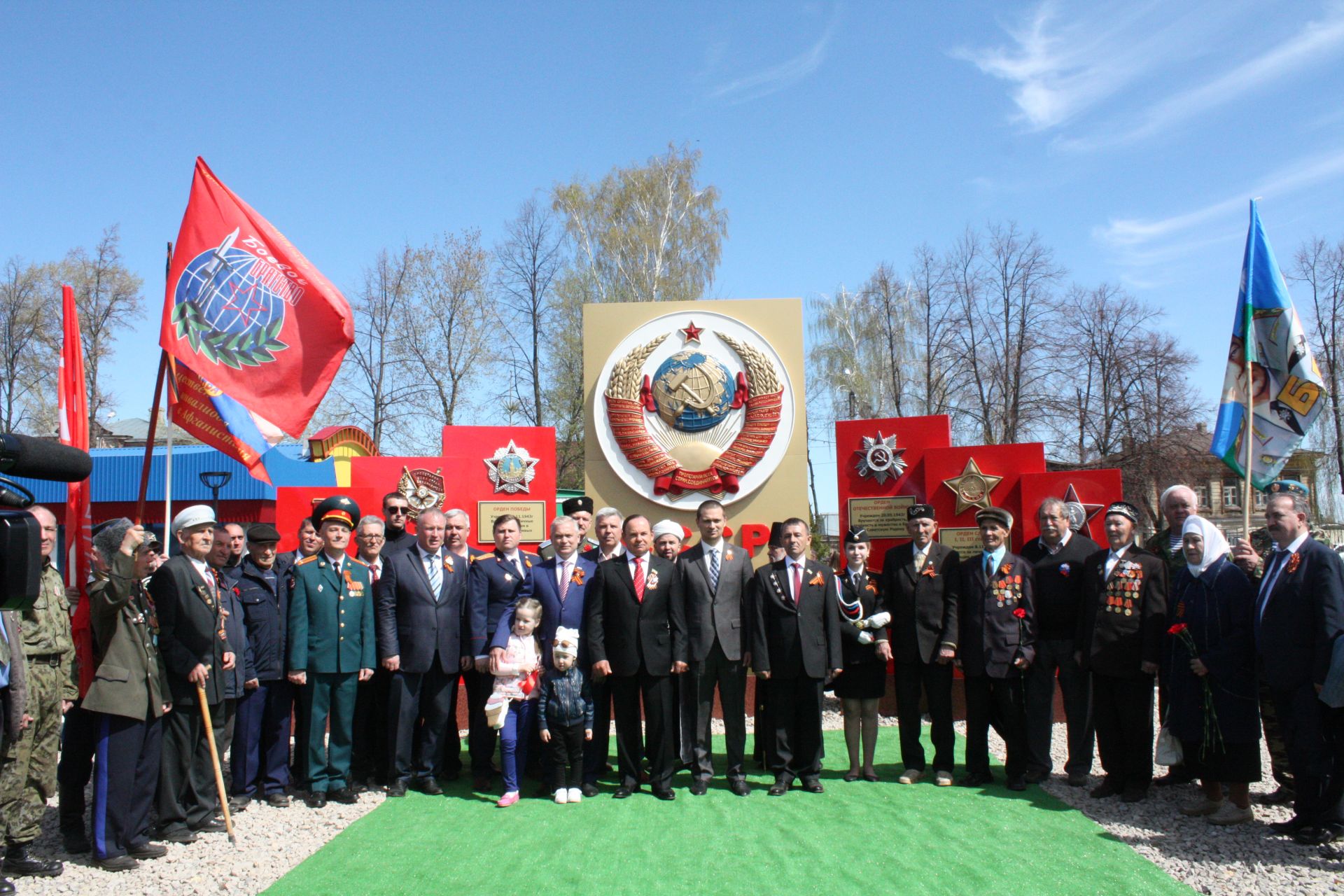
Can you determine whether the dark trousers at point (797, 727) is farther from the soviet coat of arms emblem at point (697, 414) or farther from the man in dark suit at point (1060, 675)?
the soviet coat of arms emblem at point (697, 414)

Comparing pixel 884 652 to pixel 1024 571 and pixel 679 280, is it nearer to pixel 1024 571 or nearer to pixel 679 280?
pixel 1024 571

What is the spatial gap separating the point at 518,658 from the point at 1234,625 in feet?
13.4

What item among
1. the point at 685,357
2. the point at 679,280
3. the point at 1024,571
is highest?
the point at 679,280

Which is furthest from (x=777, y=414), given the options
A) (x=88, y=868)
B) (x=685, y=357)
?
(x=88, y=868)

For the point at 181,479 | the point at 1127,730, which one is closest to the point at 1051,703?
the point at 1127,730

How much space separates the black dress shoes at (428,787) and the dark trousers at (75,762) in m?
1.55

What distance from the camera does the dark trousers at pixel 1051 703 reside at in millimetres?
5684

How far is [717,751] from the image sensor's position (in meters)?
6.73

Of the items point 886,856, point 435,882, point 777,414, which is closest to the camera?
point 435,882

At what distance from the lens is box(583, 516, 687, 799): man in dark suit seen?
18.1 ft

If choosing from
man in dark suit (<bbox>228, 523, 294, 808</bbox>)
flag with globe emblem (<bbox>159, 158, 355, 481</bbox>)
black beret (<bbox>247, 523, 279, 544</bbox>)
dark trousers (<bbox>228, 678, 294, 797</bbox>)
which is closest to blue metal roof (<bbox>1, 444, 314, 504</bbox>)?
flag with globe emblem (<bbox>159, 158, 355, 481</bbox>)

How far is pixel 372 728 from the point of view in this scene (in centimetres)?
593

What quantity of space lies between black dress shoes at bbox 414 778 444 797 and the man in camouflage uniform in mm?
1908

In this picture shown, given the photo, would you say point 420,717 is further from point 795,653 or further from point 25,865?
point 795,653
